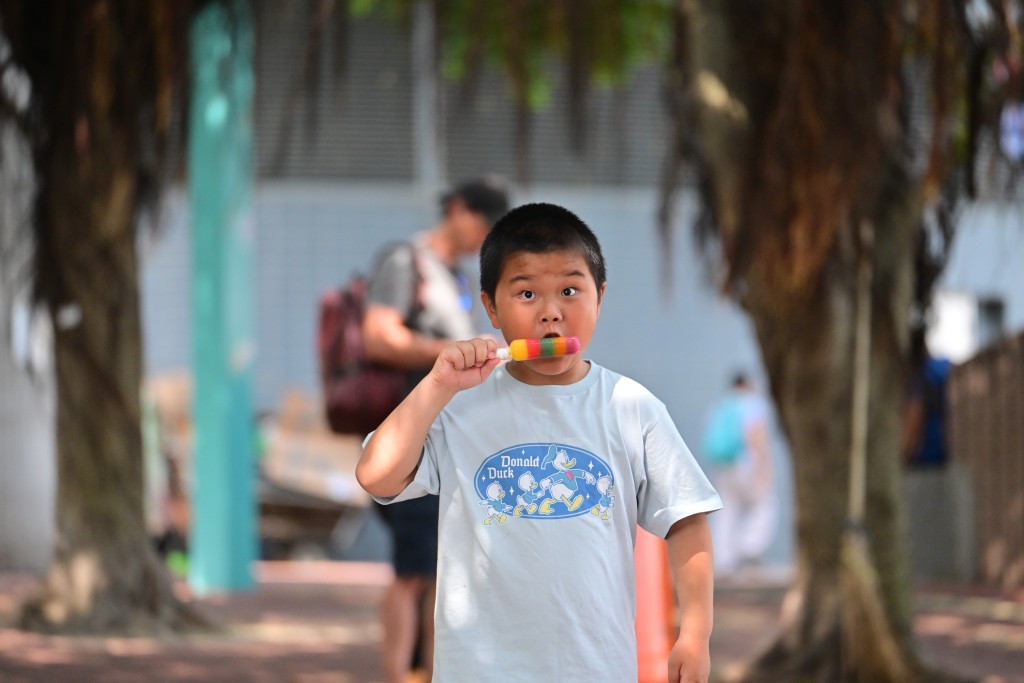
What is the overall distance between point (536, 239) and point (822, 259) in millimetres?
3261

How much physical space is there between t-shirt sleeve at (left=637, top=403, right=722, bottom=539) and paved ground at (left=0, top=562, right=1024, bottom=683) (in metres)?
3.64

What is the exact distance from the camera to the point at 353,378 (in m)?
5.35

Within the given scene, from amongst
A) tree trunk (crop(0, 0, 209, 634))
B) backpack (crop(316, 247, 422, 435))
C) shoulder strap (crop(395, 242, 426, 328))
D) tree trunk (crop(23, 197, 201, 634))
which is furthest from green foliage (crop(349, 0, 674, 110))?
tree trunk (crop(23, 197, 201, 634))

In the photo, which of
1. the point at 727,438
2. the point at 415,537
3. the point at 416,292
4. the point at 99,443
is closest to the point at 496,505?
the point at 415,537

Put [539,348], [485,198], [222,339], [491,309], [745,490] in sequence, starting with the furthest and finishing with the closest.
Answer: [745,490], [222,339], [485,198], [491,309], [539,348]

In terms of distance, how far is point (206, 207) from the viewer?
35.9 ft

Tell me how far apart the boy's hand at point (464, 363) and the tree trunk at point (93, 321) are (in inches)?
192

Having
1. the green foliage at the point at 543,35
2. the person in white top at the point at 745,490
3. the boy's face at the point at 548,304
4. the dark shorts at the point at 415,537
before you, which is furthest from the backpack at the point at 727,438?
the boy's face at the point at 548,304

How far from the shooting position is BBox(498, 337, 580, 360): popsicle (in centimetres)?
275

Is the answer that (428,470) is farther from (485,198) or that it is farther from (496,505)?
(485,198)

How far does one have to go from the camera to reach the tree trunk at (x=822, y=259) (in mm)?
5770

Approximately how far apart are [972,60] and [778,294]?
1106 mm

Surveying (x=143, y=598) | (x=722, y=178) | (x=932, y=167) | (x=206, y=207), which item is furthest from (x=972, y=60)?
(x=206, y=207)

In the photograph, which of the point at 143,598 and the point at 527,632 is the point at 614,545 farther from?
the point at 143,598
